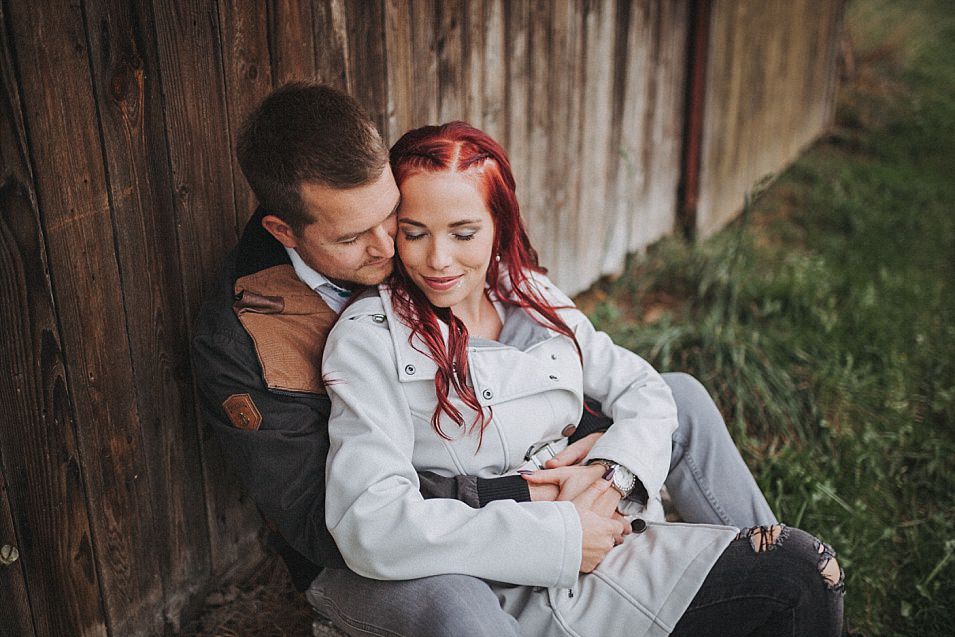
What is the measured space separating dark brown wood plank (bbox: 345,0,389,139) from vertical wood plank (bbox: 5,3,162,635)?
98 cm

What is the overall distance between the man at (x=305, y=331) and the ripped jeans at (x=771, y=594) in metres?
0.34

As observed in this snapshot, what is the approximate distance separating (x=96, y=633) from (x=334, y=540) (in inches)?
30.9

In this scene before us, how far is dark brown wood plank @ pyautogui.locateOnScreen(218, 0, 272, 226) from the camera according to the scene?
2.27 m

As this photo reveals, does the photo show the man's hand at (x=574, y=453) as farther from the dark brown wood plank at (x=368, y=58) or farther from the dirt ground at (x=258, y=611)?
the dark brown wood plank at (x=368, y=58)

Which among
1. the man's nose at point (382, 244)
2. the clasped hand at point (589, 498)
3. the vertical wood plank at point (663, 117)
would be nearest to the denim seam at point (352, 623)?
the clasped hand at point (589, 498)

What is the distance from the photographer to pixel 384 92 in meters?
2.89

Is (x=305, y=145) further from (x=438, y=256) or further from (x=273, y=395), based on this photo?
(x=273, y=395)

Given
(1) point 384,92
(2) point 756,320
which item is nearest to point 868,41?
(2) point 756,320

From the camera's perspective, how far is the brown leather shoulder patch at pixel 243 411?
203 cm

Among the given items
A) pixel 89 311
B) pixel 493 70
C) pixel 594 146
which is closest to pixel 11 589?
pixel 89 311

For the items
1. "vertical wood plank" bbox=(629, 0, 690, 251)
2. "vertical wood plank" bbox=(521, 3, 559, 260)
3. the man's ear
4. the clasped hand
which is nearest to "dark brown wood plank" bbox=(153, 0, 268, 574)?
the man's ear

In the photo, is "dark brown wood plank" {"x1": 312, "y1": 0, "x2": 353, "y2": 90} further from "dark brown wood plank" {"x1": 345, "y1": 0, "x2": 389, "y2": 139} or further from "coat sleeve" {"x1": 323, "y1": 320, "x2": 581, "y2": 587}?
"coat sleeve" {"x1": 323, "y1": 320, "x2": 581, "y2": 587}

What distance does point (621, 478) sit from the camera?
2221 millimetres

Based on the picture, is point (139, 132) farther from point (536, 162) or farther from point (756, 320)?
point (756, 320)
